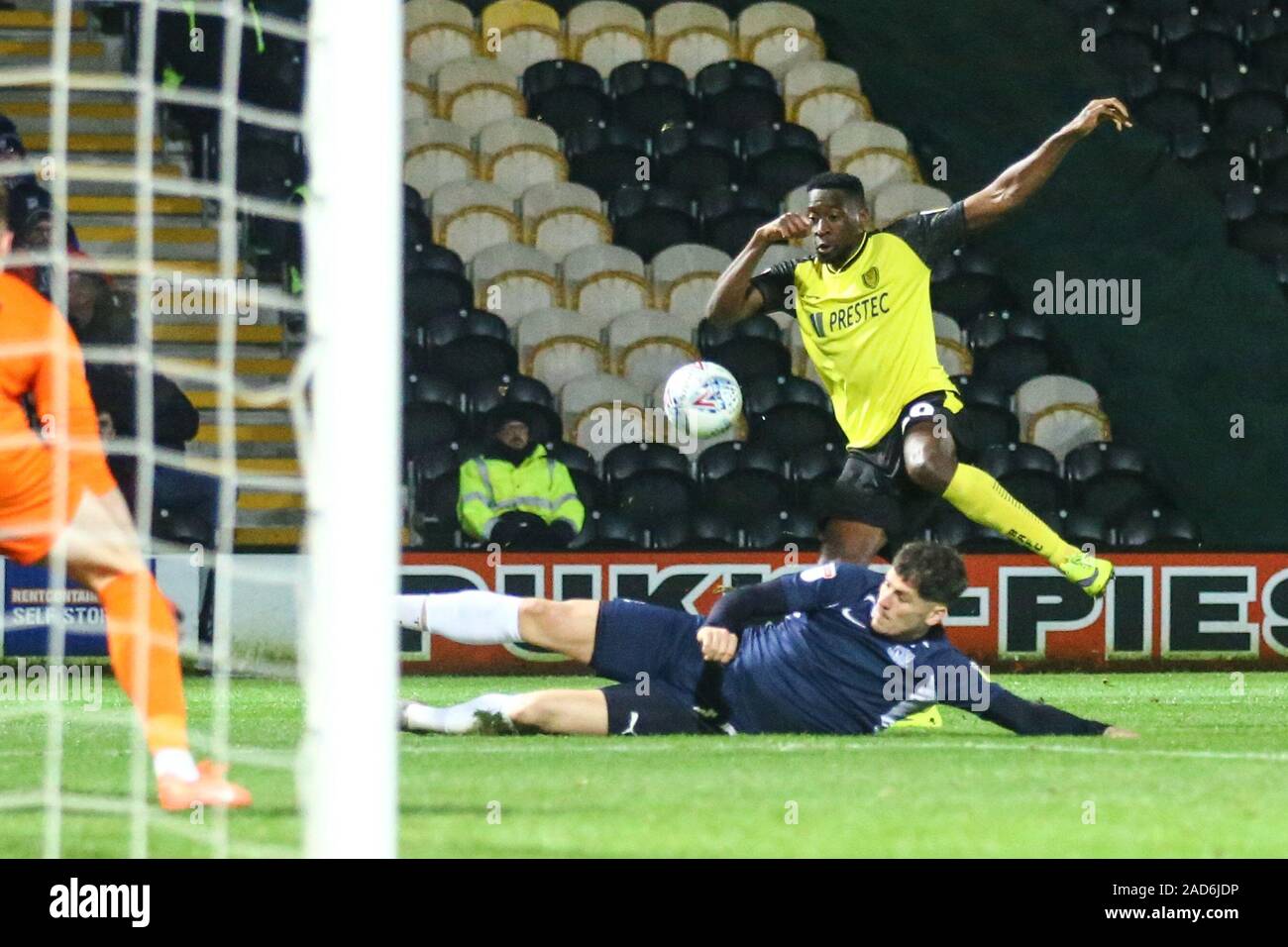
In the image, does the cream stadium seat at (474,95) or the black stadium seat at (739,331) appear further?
the cream stadium seat at (474,95)

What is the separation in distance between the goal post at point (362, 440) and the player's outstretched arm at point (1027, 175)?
164 inches

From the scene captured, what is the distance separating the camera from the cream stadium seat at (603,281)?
12484 millimetres

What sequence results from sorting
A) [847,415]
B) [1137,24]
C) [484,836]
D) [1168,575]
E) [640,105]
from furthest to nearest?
[1137,24] → [640,105] → [1168,575] → [847,415] → [484,836]

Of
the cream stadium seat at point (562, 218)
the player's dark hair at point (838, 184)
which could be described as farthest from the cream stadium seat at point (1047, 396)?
the player's dark hair at point (838, 184)

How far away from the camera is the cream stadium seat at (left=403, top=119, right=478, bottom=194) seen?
12945mm

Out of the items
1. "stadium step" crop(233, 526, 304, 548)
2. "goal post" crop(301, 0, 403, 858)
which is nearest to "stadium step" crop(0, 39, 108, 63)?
"stadium step" crop(233, 526, 304, 548)

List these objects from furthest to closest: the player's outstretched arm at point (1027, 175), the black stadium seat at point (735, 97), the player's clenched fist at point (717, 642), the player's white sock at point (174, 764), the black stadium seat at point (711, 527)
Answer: the black stadium seat at point (735, 97)
the black stadium seat at point (711, 527)
the player's outstretched arm at point (1027, 175)
the player's clenched fist at point (717, 642)
the player's white sock at point (174, 764)

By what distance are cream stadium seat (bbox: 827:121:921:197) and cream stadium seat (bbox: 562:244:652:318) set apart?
5.50 ft

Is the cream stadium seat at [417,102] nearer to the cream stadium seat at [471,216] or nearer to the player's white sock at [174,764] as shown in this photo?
the cream stadium seat at [471,216]

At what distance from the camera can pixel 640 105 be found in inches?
523

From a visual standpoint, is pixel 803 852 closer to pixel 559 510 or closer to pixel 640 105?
pixel 559 510

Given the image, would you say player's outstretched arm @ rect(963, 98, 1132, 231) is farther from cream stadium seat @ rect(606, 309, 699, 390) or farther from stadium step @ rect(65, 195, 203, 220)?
stadium step @ rect(65, 195, 203, 220)

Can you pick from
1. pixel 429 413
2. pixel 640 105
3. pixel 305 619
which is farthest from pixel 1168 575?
pixel 305 619

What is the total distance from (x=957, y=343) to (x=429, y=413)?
3221 mm
